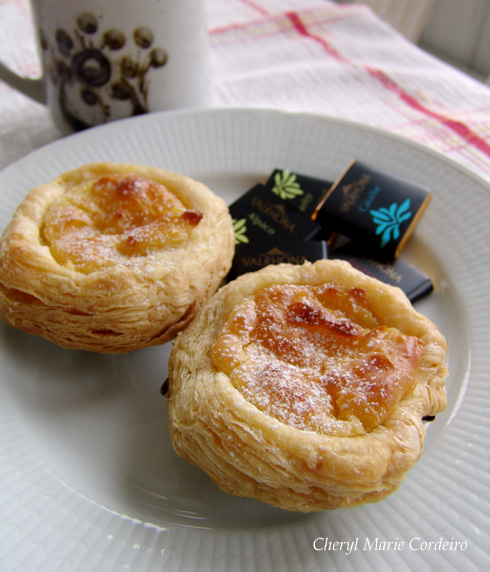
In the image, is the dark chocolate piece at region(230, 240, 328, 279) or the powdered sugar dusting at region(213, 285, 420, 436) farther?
the dark chocolate piece at region(230, 240, 328, 279)

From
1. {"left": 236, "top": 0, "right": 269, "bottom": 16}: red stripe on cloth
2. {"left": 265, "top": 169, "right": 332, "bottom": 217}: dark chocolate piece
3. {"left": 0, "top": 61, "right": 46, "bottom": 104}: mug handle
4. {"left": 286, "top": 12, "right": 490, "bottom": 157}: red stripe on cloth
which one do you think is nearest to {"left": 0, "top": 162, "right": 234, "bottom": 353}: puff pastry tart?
{"left": 265, "top": 169, "right": 332, "bottom": 217}: dark chocolate piece

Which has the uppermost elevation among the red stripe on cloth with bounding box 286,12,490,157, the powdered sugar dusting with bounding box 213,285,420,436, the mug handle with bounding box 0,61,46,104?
the red stripe on cloth with bounding box 286,12,490,157

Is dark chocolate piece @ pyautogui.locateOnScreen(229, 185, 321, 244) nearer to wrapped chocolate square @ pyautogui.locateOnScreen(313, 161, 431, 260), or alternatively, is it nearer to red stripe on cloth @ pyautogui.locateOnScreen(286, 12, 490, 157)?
wrapped chocolate square @ pyautogui.locateOnScreen(313, 161, 431, 260)

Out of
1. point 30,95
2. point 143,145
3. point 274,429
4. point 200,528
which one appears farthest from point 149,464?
point 30,95

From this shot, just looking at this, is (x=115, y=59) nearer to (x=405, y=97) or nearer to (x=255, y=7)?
(x=405, y=97)

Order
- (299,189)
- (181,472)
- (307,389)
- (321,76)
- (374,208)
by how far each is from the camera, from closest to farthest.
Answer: (307,389), (181,472), (374,208), (299,189), (321,76)

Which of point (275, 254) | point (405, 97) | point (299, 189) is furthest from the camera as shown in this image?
point (405, 97)

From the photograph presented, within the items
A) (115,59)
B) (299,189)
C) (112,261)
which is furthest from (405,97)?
(112,261)
